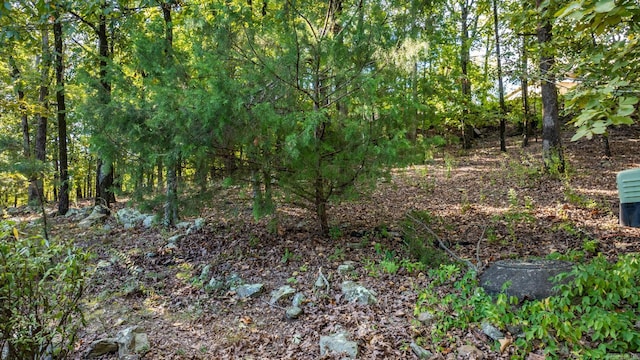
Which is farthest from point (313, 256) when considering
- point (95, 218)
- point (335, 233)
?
point (95, 218)

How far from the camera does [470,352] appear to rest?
2.69 m

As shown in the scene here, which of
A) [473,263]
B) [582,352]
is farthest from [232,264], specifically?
[582,352]

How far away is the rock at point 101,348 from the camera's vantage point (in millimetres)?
2875

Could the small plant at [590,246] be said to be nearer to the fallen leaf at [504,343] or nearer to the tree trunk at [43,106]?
the fallen leaf at [504,343]

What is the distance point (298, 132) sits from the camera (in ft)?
13.9

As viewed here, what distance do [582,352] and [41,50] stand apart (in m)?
10.8

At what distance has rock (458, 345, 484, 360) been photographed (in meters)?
2.64

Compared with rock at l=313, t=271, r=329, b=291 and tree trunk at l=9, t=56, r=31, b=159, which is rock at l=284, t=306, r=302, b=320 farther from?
tree trunk at l=9, t=56, r=31, b=159

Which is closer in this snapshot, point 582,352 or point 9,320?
point 9,320

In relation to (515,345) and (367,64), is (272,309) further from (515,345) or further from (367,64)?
A: (367,64)

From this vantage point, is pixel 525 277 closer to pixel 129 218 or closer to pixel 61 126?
pixel 129 218

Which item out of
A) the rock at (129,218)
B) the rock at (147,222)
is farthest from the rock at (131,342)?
the rock at (129,218)

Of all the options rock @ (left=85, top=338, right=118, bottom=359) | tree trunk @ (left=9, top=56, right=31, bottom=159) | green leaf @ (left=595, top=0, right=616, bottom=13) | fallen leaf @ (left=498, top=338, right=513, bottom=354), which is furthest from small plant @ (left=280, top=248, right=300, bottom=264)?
green leaf @ (left=595, top=0, right=616, bottom=13)

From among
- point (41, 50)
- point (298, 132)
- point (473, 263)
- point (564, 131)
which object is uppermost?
point (41, 50)
